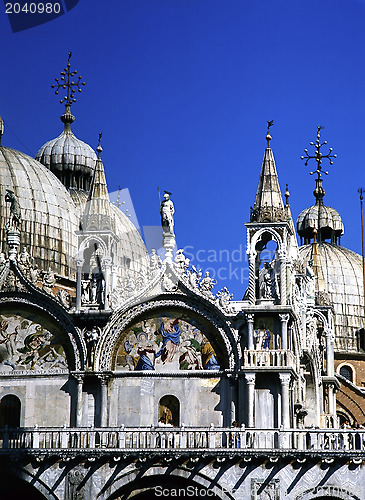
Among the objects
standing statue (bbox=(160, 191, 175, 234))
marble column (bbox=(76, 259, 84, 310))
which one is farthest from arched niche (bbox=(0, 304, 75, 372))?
standing statue (bbox=(160, 191, 175, 234))

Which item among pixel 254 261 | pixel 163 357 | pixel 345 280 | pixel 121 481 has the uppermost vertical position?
pixel 345 280

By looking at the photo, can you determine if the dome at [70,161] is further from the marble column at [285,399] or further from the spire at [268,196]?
the marble column at [285,399]

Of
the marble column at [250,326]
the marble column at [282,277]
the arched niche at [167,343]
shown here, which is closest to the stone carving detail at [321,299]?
the marble column at [282,277]

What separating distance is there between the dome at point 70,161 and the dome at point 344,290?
1166 cm

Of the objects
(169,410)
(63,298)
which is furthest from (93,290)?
(169,410)

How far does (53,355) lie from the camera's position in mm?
38250

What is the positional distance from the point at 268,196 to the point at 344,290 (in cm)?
2406

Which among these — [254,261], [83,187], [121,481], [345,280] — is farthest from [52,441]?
[345,280]

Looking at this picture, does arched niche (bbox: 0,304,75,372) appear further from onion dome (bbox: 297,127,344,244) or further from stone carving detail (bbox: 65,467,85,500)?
onion dome (bbox: 297,127,344,244)

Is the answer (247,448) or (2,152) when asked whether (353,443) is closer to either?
(247,448)

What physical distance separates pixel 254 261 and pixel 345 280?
24754 mm

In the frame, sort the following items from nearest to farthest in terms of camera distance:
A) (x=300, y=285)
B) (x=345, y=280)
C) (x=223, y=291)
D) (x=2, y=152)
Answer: (x=223, y=291) → (x=300, y=285) → (x=2, y=152) → (x=345, y=280)

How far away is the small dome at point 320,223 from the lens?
212ft

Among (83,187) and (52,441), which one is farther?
(83,187)
